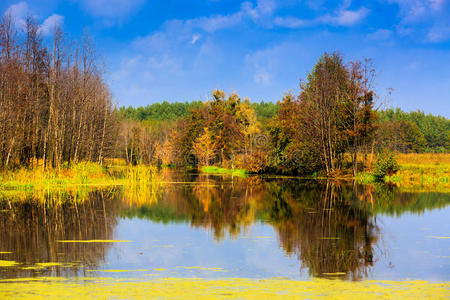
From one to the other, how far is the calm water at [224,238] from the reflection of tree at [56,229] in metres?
0.03

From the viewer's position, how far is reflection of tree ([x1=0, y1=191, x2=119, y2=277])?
8477 millimetres

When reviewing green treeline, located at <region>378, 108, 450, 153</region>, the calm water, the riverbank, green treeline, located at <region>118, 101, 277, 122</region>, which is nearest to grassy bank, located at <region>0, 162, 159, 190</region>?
the riverbank

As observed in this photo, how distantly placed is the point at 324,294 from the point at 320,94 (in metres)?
38.2

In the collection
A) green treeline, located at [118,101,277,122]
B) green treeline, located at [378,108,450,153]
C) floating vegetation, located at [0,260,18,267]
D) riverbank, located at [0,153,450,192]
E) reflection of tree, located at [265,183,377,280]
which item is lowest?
reflection of tree, located at [265,183,377,280]

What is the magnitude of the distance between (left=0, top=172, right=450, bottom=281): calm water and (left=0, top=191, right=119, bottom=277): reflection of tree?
1.1 inches

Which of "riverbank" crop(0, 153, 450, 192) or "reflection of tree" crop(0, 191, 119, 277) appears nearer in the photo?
"reflection of tree" crop(0, 191, 119, 277)

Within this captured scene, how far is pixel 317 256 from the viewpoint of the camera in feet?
28.9

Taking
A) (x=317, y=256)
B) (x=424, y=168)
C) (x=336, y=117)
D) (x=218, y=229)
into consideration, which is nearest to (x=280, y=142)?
(x=336, y=117)

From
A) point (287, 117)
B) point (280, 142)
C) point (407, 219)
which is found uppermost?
point (287, 117)

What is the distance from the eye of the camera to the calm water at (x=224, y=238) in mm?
7805

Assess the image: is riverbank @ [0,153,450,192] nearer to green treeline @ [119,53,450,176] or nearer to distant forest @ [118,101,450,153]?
green treeline @ [119,53,450,176]

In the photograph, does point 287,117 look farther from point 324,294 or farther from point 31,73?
point 324,294

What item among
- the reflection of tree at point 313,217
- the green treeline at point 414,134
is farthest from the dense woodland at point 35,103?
the green treeline at point 414,134

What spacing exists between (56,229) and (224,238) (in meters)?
5.16
